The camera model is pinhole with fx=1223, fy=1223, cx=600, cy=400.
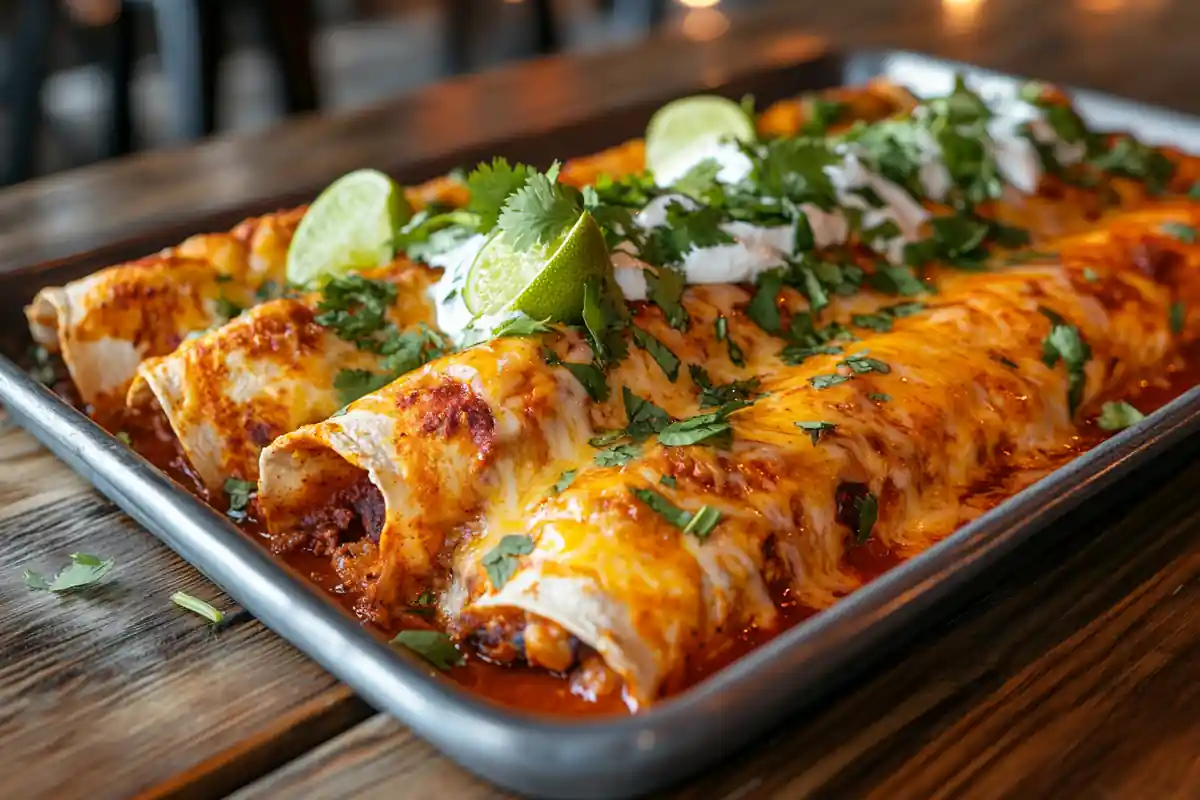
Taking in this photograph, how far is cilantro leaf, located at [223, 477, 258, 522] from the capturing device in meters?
1.98

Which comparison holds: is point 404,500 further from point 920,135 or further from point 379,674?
point 920,135

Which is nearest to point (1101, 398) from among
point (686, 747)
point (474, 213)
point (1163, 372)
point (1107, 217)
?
point (1163, 372)

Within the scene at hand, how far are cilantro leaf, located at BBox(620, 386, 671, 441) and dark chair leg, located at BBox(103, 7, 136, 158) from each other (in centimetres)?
396

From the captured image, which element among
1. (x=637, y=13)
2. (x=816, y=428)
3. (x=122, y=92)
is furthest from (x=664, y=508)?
(x=637, y=13)

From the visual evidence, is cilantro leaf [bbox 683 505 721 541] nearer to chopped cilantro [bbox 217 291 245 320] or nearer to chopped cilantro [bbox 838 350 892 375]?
chopped cilantro [bbox 838 350 892 375]

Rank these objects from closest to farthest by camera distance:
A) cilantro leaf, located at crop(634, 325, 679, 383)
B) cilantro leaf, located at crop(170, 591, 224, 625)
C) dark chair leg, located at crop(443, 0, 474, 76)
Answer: cilantro leaf, located at crop(170, 591, 224, 625) → cilantro leaf, located at crop(634, 325, 679, 383) → dark chair leg, located at crop(443, 0, 474, 76)

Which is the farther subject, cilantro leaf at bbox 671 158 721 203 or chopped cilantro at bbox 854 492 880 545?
cilantro leaf at bbox 671 158 721 203

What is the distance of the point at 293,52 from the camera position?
4699 millimetres

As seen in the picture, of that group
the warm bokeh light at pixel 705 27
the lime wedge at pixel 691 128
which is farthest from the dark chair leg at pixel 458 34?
the lime wedge at pixel 691 128

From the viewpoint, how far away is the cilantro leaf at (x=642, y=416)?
1.83m

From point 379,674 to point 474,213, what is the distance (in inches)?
41.6

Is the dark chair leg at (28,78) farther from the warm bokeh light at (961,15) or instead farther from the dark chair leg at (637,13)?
the warm bokeh light at (961,15)

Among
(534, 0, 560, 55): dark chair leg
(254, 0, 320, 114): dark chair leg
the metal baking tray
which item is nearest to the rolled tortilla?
the metal baking tray

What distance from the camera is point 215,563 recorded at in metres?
1.52
